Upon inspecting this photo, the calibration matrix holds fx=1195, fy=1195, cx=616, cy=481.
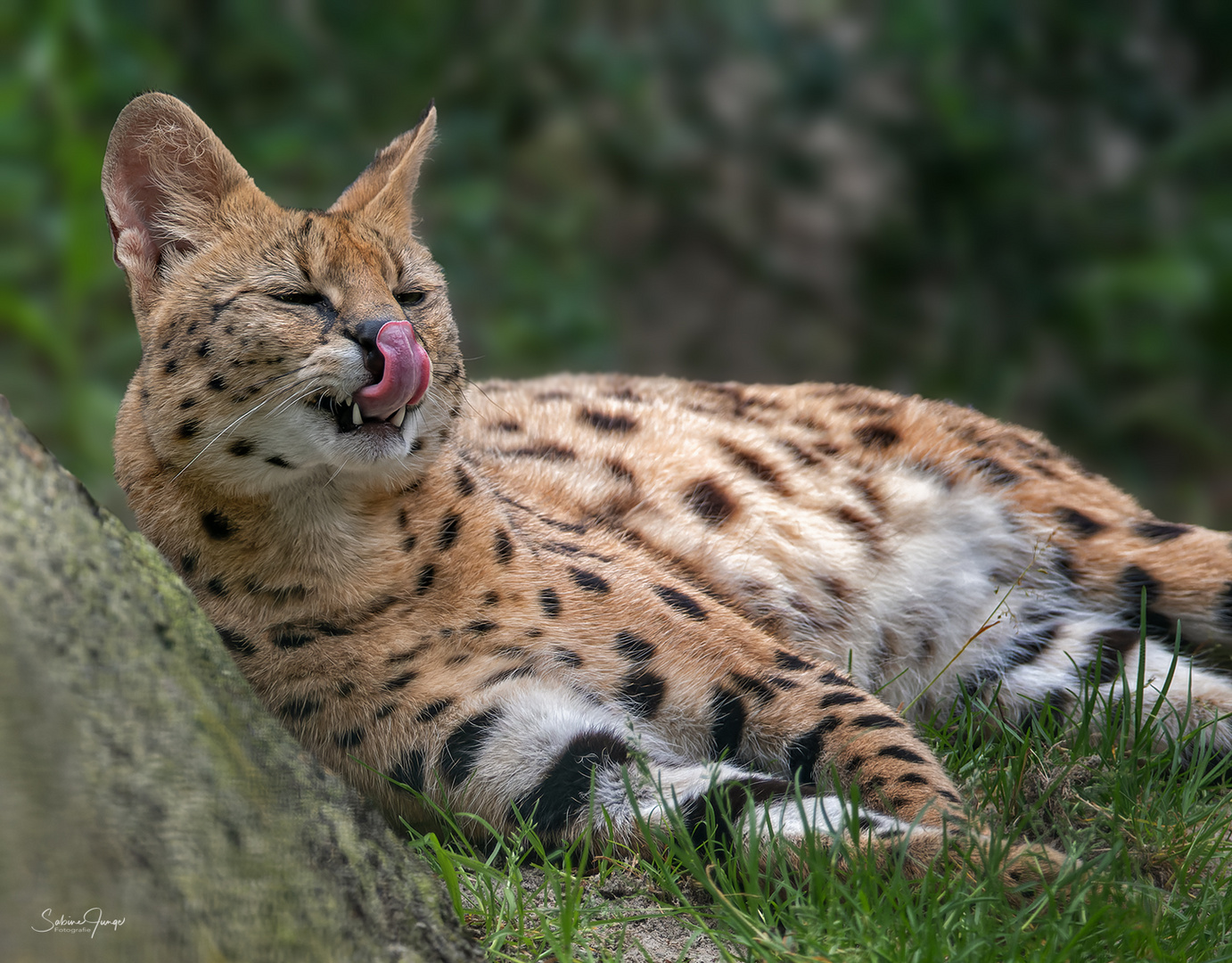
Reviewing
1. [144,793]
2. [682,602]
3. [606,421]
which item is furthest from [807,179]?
[144,793]

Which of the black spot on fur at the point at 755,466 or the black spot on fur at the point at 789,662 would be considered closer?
the black spot on fur at the point at 789,662

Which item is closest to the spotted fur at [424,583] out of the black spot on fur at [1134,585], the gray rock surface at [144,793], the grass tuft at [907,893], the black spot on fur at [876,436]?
the grass tuft at [907,893]

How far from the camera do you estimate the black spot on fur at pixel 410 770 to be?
306 cm

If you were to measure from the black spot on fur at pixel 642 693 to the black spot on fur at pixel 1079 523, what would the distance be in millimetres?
1980

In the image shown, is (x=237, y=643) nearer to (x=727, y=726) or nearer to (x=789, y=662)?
(x=727, y=726)

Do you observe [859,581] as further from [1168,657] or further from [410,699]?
[410,699]

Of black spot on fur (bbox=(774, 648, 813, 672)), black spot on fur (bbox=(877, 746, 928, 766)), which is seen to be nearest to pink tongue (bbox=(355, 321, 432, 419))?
black spot on fur (bbox=(774, 648, 813, 672))

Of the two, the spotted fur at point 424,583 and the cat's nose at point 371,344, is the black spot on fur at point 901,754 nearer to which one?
the spotted fur at point 424,583

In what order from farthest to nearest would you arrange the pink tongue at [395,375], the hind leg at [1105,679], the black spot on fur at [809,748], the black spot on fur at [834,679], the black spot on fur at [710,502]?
the black spot on fur at [710,502]
the hind leg at [1105,679]
the black spot on fur at [834,679]
the black spot on fur at [809,748]
the pink tongue at [395,375]

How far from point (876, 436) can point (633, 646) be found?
5.93 feet

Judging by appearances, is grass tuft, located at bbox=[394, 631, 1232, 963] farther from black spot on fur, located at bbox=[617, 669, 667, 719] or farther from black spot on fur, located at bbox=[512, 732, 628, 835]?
black spot on fur, located at bbox=[617, 669, 667, 719]

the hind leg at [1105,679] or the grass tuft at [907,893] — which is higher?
the hind leg at [1105,679]

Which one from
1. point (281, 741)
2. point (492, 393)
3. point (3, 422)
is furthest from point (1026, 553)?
point (3, 422)

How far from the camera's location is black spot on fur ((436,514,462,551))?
3346 millimetres
